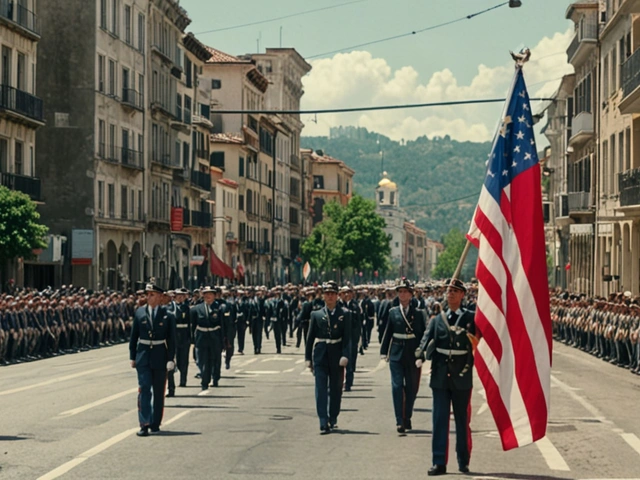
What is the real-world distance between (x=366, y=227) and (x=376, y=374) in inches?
4048

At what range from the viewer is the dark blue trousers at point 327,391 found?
17.3 meters

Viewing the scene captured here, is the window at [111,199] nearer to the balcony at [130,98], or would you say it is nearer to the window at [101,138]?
the window at [101,138]

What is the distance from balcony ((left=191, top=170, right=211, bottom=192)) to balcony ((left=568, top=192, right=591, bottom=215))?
25.1 m

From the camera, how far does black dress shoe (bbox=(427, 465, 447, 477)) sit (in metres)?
13.4

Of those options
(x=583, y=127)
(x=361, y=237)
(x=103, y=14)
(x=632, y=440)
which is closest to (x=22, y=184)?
(x=103, y=14)

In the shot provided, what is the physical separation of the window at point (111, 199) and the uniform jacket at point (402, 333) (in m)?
47.1

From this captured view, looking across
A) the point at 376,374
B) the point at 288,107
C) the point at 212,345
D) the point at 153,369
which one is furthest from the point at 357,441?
the point at 288,107

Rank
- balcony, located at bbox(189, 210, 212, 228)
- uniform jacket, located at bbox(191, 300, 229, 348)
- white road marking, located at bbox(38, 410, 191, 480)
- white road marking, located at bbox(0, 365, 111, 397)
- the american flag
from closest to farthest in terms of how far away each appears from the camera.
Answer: white road marking, located at bbox(38, 410, 191, 480)
the american flag
white road marking, located at bbox(0, 365, 111, 397)
uniform jacket, located at bbox(191, 300, 229, 348)
balcony, located at bbox(189, 210, 212, 228)

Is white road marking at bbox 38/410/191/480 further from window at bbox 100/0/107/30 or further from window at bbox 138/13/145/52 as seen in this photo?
window at bbox 138/13/145/52

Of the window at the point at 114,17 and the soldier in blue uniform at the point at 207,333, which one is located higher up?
the window at the point at 114,17

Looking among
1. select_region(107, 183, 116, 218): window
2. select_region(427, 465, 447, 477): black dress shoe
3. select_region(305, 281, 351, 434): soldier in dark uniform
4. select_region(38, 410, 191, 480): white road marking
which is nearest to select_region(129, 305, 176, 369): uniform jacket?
select_region(38, 410, 191, 480): white road marking

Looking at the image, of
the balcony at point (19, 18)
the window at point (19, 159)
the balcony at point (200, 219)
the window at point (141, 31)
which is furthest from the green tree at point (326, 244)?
the window at point (19, 159)

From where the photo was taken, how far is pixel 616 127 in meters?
55.1

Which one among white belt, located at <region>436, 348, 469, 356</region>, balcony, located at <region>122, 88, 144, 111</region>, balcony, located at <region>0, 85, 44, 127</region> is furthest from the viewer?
balcony, located at <region>122, 88, 144, 111</region>
